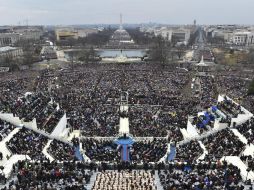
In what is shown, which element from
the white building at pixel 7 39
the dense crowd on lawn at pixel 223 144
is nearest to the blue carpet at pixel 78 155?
the dense crowd on lawn at pixel 223 144

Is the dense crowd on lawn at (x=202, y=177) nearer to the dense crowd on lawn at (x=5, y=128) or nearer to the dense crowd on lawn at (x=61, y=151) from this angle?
the dense crowd on lawn at (x=61, y=151)

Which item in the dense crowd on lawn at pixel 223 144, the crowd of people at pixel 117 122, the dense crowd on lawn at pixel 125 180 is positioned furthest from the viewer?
the dense crowd on lawn at pixel 223 144

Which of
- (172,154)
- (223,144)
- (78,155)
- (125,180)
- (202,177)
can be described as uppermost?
(202,177)

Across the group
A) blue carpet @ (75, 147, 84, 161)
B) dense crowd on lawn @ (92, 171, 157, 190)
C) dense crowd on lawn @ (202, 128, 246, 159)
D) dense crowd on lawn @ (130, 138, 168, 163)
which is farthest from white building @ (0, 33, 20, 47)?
dense crowd on lawn @ (92, 171, 157, 190)

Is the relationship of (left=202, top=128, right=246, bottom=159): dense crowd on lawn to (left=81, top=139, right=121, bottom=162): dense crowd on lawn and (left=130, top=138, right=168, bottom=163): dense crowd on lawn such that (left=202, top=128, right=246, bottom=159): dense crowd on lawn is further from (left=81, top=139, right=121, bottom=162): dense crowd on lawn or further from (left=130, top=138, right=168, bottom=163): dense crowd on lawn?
(left=81, top=139, right=121, bottom=162): dense crowd on lawn

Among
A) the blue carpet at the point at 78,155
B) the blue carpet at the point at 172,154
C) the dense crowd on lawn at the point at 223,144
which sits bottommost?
the blue carpet at the point at 172,154

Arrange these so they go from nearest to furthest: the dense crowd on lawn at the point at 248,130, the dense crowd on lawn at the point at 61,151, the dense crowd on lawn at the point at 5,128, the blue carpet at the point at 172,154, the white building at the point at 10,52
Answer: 1. the dense crowd on lawn at the point at 61,151
2. the blue carpet at the point at 172,154
3. the dense crowd on lawn at the point at 248,130
4. the dense crowd on lawn at the point at 5,128
5. the white building at the point at 10,52

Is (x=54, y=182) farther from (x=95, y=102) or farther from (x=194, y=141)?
(x=95, y=102)

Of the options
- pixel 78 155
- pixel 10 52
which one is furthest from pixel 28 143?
pixel 10 52

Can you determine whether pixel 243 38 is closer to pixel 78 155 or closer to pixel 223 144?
pixel 223 144
